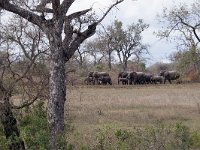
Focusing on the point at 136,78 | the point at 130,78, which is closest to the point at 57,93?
the point at 130,78

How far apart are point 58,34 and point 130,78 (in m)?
62.2

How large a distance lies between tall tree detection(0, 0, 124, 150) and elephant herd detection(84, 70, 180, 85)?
53.9 m

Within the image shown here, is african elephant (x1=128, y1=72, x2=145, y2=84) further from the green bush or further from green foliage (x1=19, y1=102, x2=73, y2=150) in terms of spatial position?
the green bush

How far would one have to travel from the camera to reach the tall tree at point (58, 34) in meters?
13.8

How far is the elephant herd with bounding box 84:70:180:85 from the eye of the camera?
71312 mm

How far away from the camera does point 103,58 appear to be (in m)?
101

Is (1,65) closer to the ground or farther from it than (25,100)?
farther from it

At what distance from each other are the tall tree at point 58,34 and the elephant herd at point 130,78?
5385cm

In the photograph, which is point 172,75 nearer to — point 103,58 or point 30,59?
point 103,58

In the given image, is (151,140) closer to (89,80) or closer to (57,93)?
(57,93)

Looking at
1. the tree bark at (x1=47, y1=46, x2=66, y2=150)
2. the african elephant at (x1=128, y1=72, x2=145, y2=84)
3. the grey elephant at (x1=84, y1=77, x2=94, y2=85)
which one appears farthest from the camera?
the african elephant at (x1=128, y1=72, x2=145, y2=84)

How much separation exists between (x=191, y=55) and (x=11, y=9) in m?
23.7

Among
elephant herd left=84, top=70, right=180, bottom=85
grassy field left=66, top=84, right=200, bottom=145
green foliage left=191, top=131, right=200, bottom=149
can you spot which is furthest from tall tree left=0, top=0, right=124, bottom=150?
elephant herd left=84, top=70, right=180, bottom=85

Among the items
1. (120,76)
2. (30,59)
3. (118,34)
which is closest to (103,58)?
(118,34)
